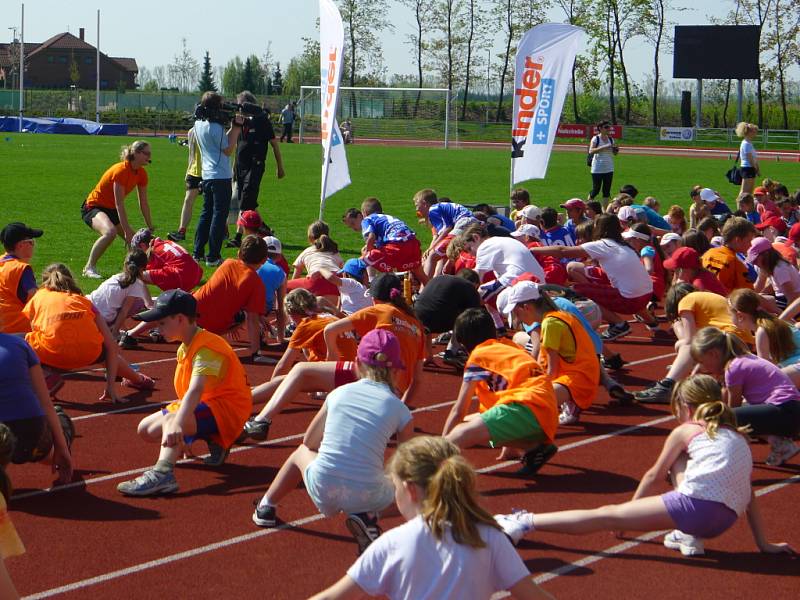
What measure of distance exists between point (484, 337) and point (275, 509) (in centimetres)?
180

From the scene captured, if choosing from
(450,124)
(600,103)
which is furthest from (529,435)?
(600,103)

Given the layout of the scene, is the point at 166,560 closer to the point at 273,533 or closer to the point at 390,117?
the point at 273,533

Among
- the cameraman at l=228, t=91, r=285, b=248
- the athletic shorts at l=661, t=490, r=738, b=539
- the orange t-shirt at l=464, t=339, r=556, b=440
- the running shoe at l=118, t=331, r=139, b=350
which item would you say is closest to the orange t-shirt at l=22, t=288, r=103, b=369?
the running shoe at l=118, t=331, r=139, b=350

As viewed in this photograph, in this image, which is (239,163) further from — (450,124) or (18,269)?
(450,124)

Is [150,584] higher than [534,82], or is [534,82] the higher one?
[534,82]

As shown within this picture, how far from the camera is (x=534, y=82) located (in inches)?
618

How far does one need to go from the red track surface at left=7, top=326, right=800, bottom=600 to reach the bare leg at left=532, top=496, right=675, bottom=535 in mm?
174

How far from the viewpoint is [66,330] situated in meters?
8.37

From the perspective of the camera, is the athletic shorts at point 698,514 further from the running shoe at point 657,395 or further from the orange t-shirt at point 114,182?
the orange t-shirt at point 114,182

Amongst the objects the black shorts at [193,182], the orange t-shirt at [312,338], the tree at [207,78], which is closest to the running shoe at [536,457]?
the orange t-shirt at [312,338]

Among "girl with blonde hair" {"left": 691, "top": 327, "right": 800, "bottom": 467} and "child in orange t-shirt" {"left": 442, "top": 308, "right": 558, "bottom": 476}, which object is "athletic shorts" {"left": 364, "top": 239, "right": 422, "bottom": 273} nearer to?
"child in orange t-shirt" {"left": 442, "top": 308, "right": 558, "bottom": 476}

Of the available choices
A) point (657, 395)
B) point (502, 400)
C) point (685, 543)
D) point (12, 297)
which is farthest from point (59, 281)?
point (685, 543)

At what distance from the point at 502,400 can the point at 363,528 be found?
169 cm

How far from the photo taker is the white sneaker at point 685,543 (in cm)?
576
